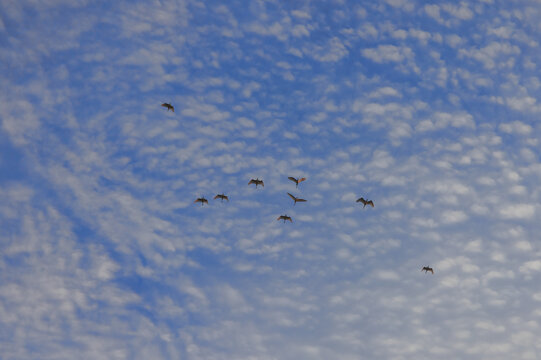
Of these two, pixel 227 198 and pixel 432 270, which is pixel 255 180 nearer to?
pixel 227 198

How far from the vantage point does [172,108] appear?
13150 centimetres

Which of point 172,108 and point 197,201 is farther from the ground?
point 172,108

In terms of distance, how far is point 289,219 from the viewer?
131 meters

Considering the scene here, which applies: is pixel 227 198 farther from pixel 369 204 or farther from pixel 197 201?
pixel 369 204

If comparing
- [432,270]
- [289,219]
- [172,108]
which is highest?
[172,108]

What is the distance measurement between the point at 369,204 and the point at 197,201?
3250cm

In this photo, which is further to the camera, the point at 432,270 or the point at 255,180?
the point at 432,270

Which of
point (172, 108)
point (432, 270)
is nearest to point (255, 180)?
point (172, 108)

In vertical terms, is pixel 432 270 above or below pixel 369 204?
below

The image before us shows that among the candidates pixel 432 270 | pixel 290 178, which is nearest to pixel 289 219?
pixel 290 178

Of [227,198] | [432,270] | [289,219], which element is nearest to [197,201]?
[227,198]

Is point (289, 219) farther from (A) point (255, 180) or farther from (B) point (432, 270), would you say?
(B) point (432, 270)

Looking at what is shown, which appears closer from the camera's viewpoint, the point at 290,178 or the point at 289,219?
the point at 290,178

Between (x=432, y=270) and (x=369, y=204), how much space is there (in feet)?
61.7
